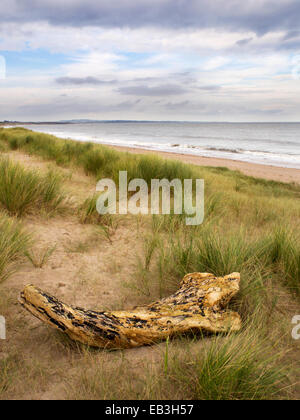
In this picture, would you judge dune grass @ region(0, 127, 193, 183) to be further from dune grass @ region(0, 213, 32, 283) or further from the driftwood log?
the driftwood log

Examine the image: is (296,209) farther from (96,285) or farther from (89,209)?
(96,285)

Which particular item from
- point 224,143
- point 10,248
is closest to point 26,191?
point 10,248

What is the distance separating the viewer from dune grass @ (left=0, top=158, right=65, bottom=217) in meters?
3.60

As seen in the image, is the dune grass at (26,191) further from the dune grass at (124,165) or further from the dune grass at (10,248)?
the dune grass at (124,165)

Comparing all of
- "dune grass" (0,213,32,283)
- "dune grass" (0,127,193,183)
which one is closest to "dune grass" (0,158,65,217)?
"dune grass" (0,213,32,283)

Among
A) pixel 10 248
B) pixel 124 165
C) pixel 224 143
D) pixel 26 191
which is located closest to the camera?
pixel 10 248

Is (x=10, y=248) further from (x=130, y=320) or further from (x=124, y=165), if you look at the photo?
(x=124, y=165)

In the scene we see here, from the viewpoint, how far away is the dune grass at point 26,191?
360cm

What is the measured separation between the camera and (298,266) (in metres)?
2.46

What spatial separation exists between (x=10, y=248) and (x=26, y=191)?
1565mm

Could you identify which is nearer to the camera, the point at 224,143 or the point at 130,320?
the point at 130,320

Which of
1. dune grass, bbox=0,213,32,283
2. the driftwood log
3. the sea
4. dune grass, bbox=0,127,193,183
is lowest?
the driftwood log

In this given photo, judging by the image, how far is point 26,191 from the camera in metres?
3.73

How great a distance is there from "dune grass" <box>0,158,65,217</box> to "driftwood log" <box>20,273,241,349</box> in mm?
2011
